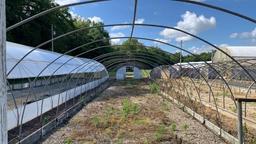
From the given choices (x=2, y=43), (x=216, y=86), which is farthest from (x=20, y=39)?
(x=2, y=43)

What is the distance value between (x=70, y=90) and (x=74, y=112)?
3243 mm

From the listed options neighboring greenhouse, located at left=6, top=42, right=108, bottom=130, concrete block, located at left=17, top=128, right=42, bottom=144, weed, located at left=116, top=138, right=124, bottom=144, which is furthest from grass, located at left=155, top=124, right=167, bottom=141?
neighboring greenhouse, located at left=6, top=42, right=108, bottom=130

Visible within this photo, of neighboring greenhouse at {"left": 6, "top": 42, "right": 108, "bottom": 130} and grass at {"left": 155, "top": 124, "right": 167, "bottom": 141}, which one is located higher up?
neighboring greenhouse at {"left": 6, "top": 42, "right": 108, "bottom": 130}

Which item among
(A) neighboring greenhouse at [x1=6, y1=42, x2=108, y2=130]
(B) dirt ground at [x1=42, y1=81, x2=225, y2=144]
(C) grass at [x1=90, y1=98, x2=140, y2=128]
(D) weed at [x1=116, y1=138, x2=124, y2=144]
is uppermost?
(A) neighboring greenhouse at [x1=6, y1=42, x2=108, y2=130]

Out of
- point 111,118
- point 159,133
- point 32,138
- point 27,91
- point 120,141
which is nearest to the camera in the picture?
point 32,138

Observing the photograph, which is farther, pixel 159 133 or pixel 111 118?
pixel 111 118

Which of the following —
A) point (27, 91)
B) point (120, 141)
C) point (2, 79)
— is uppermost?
point (2, 79)

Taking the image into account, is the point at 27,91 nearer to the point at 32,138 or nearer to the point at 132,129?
the point at 132,129

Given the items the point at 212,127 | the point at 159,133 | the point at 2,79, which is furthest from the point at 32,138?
the point at 2,79

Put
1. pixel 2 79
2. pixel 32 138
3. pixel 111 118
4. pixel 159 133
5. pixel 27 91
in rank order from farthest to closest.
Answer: pixel 27 91, pixel 111 118, pixel 159 133, pixel 32 138, pixel 2 79

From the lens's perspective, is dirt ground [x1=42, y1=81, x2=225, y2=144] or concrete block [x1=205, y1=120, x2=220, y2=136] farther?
concrete block [x1=205, y1=120, x2=220, y2=136]

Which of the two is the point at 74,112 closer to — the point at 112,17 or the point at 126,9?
the point at 112,17

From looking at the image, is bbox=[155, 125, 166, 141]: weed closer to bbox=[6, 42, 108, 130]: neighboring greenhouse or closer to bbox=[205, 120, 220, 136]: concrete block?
bbox=[205, 120, 220, 136]: concrete block

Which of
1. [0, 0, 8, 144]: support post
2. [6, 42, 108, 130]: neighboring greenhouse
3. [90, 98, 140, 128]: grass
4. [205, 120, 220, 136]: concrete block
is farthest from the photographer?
[90, 98, 140, 128]: grass
